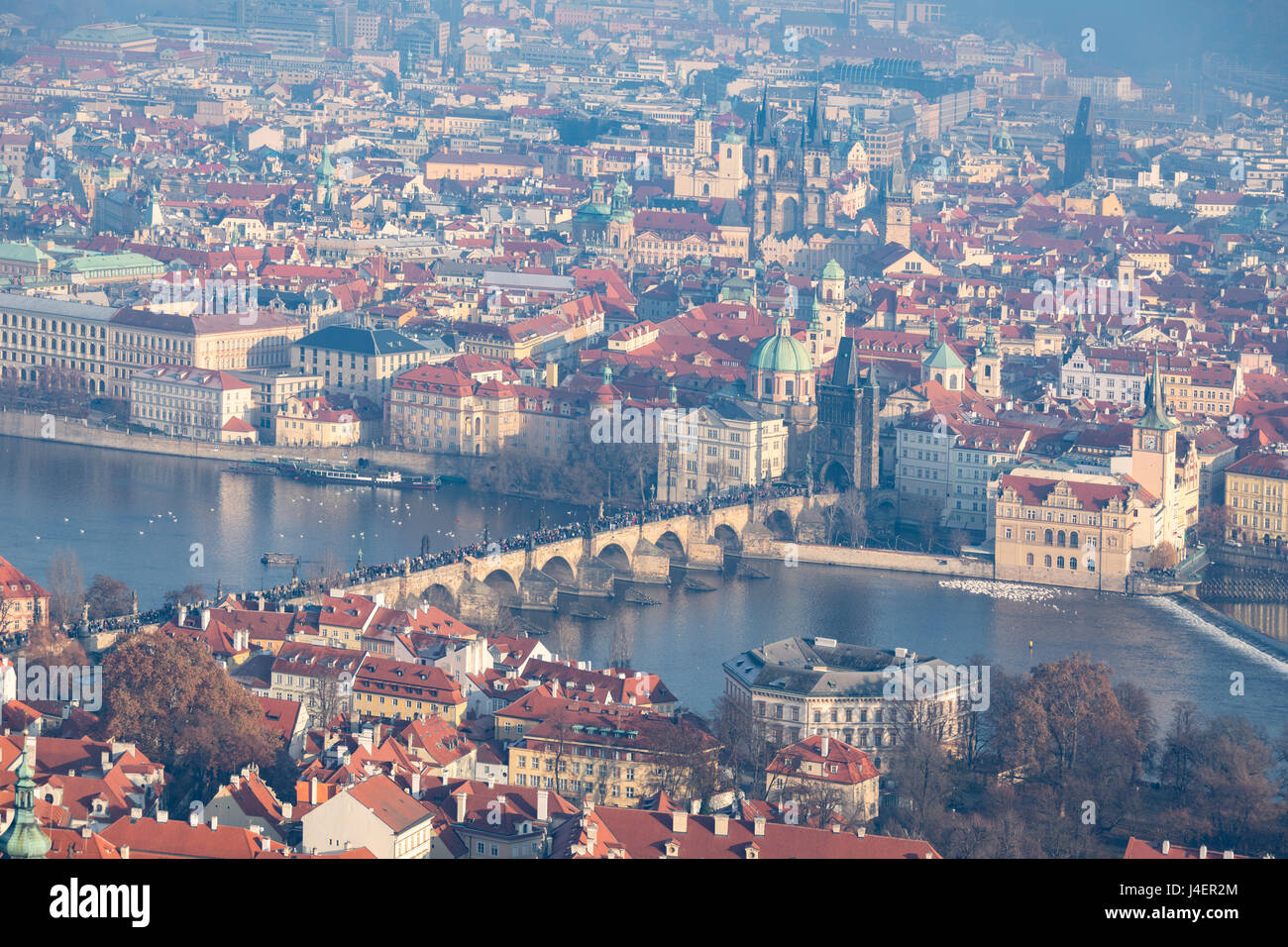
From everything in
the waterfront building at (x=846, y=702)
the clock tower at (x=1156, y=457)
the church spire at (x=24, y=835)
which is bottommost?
the waterfront building at (x=846, y=702)

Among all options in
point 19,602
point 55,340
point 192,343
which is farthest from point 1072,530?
point 55,340

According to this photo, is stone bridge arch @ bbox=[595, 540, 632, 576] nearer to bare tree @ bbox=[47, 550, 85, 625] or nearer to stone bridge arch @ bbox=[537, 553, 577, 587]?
stone bridge arch @ bbox=[537, 553, 577, 587]

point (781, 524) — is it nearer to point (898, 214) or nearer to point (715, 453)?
point (715, 453)

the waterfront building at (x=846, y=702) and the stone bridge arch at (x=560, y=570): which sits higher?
the waterfront building at (x=846, y=702)

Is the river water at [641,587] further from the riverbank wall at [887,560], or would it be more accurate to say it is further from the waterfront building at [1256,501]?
the waterfront building at [1256,501]

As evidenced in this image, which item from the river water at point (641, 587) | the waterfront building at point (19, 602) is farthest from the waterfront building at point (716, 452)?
the waterfront building at point (19, 602)
